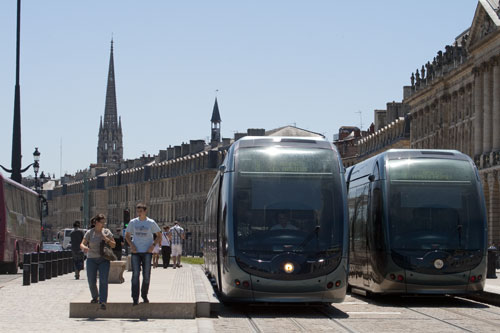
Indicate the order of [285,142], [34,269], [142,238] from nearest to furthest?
1. [142,238]
2. [285,142]
3. [34,269]

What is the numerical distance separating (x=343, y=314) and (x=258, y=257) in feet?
6.42

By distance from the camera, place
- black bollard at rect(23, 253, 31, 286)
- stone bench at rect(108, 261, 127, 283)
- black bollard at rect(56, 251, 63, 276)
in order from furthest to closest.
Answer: black bollard at rect(56, 251, 63, 276)
black bollard at rect(23, 253, 31, 286)
stone bench at rect(108, 261, 127, 283)

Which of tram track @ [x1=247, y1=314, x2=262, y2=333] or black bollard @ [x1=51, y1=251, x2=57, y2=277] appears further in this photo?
black bollard @ [x1=51, y1=251, x2=57, y2=277]

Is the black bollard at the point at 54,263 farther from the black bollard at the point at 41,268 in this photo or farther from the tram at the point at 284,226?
the tram at the point at 284,226

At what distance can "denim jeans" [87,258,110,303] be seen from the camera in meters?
18.9

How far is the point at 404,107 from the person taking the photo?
357 feet

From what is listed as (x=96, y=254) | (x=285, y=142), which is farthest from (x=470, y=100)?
(x=96, y=254)

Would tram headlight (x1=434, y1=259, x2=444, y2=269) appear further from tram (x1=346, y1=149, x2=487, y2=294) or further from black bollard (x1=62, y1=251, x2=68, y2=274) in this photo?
black bollard (x1=62, y1=251, x2=68, y2=274)

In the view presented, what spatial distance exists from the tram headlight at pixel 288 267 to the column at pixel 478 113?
51761 millimetres

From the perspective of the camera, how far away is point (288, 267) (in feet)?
66.5

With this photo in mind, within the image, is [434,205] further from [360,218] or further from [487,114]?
[487,114]

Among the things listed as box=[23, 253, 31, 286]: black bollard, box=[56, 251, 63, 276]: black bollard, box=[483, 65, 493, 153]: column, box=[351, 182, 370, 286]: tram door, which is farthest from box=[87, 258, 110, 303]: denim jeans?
box=[483, 65, 493, 153]: column

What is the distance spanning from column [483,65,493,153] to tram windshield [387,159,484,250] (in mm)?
45381

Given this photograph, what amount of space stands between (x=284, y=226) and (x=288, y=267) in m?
0.81
